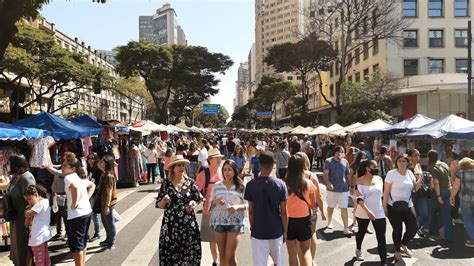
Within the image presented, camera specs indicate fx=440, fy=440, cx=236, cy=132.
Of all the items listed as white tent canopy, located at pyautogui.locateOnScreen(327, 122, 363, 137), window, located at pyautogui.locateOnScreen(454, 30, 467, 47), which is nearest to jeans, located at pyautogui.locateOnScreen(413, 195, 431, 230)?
white tent canopy, located at pyautogui.locateOnScreen(327, 122, 363, 137)

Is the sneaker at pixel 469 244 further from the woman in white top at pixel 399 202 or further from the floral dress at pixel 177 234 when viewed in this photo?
the floral dress at pixel 177 234

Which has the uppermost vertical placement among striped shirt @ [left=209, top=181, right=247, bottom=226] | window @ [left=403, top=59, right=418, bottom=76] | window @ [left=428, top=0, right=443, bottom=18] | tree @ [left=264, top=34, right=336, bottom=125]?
window @ [left=428, top=0, right=443, bottom=18]

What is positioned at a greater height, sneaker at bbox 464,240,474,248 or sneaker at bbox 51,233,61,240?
sneaker at bbox 51,233,61,240

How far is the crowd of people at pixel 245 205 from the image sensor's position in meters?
4.99

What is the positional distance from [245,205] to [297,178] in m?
0.76

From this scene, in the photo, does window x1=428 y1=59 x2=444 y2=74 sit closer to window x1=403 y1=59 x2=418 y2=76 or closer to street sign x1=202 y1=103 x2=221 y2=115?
window x1=403 y1=59 x2=418 y2=76

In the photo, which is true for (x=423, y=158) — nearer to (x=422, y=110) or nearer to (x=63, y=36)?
(x=422, y=110)

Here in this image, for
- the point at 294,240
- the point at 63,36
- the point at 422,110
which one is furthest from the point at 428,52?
the point at 63,36

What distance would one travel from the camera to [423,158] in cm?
1778

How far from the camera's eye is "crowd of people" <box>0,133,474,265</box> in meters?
4.99

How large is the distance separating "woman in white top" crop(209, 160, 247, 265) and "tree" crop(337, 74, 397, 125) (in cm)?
2463

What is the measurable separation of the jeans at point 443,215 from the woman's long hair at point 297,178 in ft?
13.9

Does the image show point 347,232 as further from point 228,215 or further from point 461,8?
point 461,8

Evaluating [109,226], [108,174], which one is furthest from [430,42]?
[109,226]
